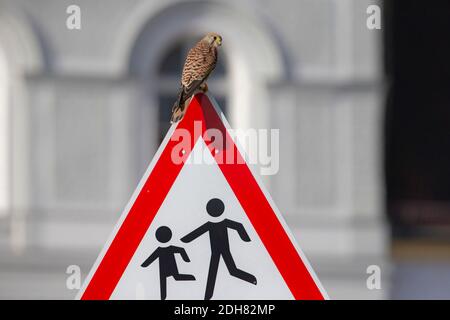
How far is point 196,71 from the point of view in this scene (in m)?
2.54

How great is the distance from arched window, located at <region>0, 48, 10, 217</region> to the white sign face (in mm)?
6029

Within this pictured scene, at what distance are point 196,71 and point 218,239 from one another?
578mm

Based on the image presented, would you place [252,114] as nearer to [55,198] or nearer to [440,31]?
[55,198]

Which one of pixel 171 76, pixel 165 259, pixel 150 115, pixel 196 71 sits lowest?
pixel 165 259

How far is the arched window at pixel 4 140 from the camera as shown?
7.99 meters

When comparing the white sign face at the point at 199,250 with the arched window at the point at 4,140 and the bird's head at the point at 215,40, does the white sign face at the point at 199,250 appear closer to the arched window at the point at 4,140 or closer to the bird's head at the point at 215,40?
the bird's head at the point at 215,40

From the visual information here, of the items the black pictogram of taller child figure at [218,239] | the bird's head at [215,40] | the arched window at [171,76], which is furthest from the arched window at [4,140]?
the black pictogram of taller child figure at [218,239]

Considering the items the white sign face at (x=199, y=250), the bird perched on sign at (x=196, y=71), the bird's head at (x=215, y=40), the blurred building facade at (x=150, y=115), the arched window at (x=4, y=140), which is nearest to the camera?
the white sign face at (x=199, y=250)

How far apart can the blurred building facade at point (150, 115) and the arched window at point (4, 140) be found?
19mm

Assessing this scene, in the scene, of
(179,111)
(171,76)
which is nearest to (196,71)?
(179,111)

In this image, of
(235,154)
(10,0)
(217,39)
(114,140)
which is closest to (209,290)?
(235,154)

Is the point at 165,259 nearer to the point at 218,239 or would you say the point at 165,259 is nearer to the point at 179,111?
the point at 218,239

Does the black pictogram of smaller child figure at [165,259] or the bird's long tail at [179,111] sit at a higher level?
the bird's long tail at [179,111]

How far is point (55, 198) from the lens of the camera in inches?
308
